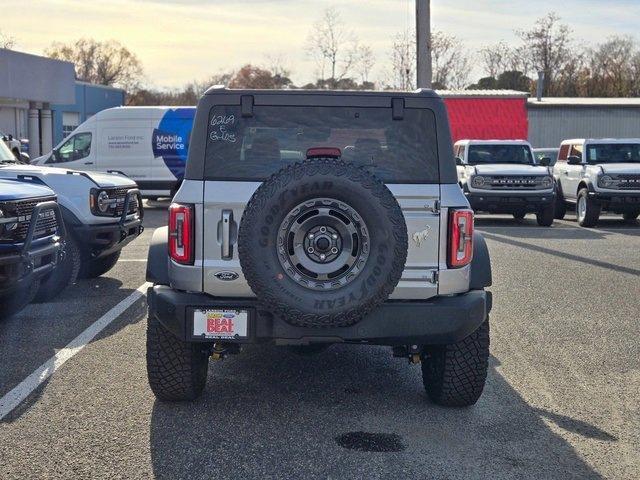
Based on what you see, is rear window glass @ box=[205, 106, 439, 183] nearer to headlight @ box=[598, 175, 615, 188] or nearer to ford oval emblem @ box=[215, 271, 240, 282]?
ford oval emblem @ box=[215, 271, 240, 282]

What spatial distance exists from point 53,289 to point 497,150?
1289cm

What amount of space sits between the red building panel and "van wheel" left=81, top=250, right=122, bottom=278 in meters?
25.5

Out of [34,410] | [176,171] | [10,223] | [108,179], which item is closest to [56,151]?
[176,171]

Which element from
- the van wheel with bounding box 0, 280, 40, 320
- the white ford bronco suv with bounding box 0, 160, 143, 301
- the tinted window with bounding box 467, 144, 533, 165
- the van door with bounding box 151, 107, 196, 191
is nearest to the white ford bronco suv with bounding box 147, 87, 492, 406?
the van wheel with bounding box 0, 280, 40, 320

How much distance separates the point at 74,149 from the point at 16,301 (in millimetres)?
14791

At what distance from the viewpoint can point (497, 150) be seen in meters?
20.4

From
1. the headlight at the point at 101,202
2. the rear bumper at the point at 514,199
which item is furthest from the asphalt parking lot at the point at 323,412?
the rear bumper at the point at 514,199

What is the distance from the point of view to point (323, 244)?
15.9ft

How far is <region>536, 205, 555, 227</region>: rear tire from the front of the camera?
19.0 meters

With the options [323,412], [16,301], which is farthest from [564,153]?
[323,412]

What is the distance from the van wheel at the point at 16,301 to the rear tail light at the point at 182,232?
10.7ft

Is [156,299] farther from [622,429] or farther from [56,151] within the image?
[56,151]

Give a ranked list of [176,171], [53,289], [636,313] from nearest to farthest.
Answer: [636,313] < [53,289] < [176,171]

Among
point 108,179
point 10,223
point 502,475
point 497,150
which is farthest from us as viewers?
point 497,150
